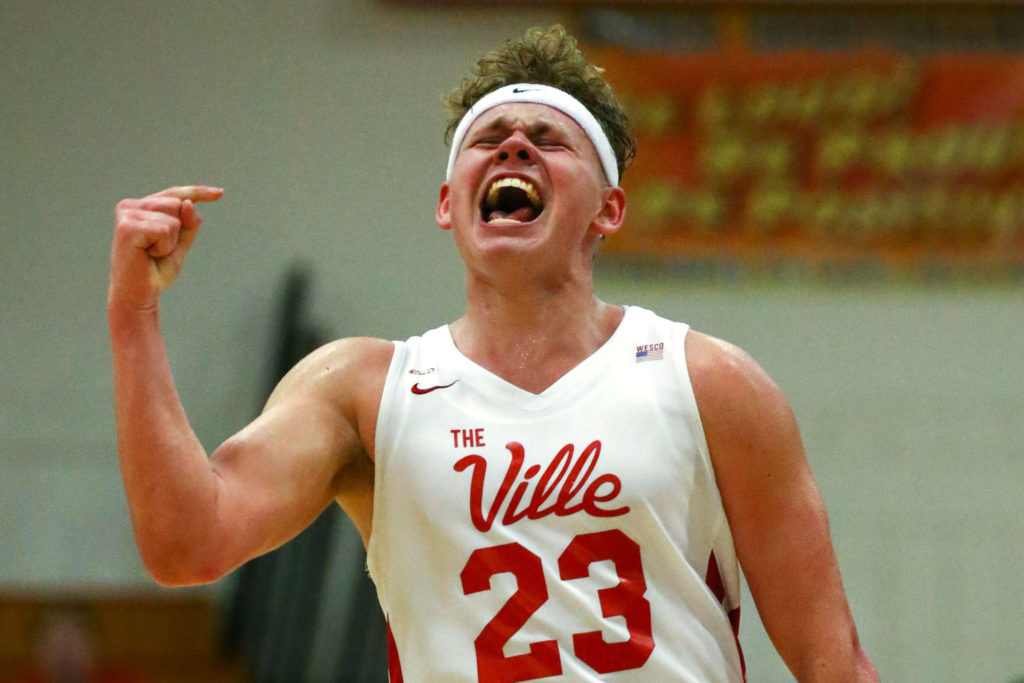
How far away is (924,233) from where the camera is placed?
8328mm

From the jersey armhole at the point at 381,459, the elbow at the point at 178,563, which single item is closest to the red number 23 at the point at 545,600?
the jersey armhole at the point at 381,459

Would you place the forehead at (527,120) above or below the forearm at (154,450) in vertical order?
above

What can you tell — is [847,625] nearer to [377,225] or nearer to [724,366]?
[724,366]

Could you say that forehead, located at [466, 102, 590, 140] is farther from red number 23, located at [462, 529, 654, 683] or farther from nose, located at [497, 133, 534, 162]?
red number 23, located at [462, 529, 654, 683]

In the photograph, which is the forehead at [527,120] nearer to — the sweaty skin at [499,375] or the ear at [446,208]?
the sweaty skin at [499,375]

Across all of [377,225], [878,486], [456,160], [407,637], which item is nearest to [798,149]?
[878,486]

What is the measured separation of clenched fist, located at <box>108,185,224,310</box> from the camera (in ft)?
8.46

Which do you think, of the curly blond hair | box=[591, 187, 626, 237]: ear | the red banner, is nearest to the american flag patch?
box=[591, 187, 626, 237]: ear

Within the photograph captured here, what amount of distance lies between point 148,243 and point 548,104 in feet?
3.68

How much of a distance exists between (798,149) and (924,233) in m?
0.92

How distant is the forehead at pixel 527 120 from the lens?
3.23 m

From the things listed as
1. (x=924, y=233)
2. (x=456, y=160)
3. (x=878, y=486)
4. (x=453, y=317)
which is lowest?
(x=878, y=486)

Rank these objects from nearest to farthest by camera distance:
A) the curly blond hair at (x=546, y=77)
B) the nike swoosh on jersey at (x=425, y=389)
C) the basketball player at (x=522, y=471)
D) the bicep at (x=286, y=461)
→ the basketball player at (x=522, y=471)
the bicep at (x=286, y=461)
the nike swoosh on jersey at (x=425, y=389)
the curly blond hair at (x=546, y=77)

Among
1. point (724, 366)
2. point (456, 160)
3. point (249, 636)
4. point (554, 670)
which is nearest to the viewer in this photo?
point (554, 670)
